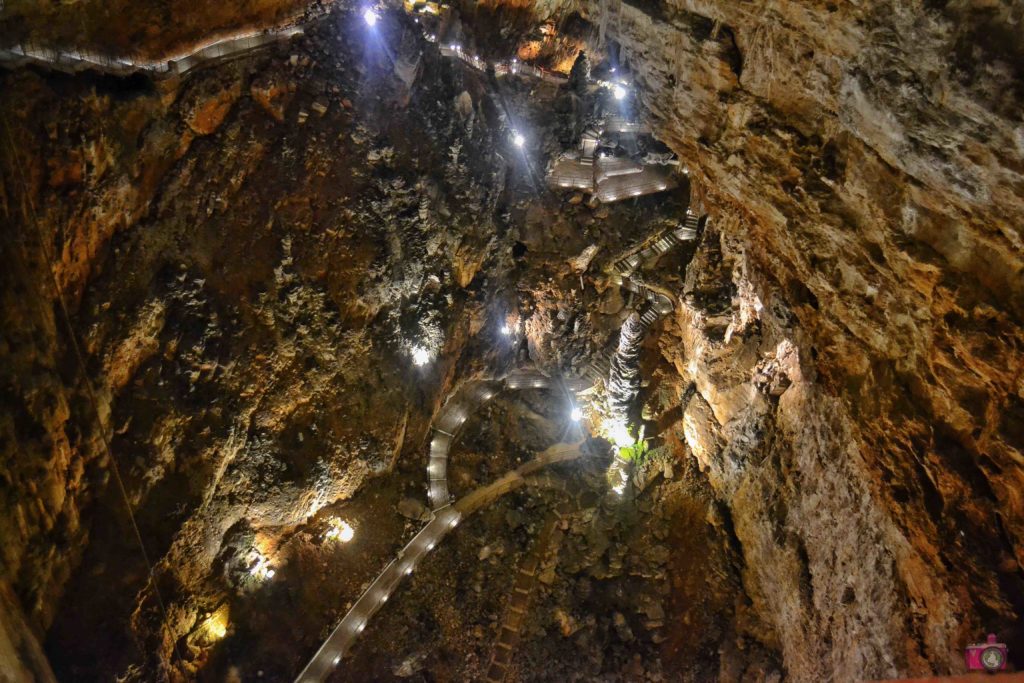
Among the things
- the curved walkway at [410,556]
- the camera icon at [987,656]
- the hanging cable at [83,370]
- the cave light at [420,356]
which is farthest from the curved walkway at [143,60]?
the camera icon at [987,656]

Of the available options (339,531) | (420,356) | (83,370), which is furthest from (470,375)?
(83,370)

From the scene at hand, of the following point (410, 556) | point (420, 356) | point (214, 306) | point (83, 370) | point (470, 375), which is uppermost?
point (83, 370)

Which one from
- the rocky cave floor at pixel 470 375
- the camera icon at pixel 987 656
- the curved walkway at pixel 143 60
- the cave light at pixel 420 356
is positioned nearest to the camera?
the camera icon at pixel 987 656

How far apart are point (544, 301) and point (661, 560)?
7987mm

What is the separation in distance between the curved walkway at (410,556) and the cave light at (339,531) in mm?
1237


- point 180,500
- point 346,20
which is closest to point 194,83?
point 346,20

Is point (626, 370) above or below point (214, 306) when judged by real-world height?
below

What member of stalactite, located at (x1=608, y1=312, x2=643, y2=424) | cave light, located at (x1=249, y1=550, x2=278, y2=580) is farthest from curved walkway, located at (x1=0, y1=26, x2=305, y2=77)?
stalactite, located at (x1=608, y1=312, x2=643, y2=424)

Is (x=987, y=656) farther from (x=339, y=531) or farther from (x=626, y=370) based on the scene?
(x=339, y=531)

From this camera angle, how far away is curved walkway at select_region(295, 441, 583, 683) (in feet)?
41.2

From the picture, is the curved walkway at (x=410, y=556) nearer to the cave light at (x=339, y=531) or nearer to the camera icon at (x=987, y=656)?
the cave light at (x=339, y=531)

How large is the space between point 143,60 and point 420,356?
8523 millimetres

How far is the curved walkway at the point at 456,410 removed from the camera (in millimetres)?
15258

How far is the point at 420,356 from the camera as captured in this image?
15.0 m
